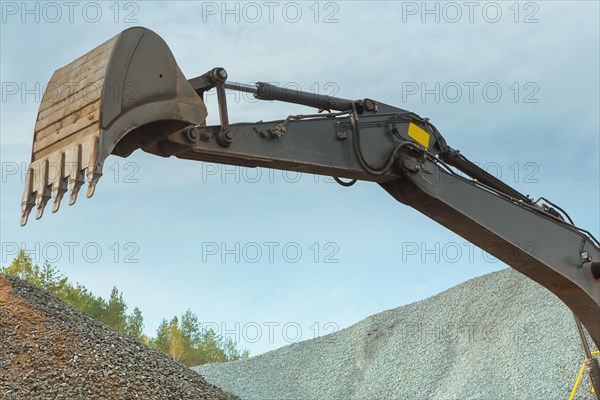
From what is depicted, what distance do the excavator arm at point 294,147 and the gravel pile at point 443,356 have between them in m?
5.85

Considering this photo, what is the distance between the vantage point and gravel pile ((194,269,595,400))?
13.2m

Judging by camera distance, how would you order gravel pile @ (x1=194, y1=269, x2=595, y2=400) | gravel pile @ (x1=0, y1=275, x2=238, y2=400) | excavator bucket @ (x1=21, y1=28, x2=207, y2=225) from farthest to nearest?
gravel pile @ (x1=194, y1=269, x2=595, y2=400) → gravel pile @ (x1=0, y1=275, x2=238, y2=400) → excavator bucket @ (x1=21, y1=28, x2=207, y2=225)

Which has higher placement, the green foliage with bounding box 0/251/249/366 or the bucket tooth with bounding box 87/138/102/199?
the green foliage with bounding box 0/251/249/366

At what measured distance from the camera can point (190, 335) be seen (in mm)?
25594

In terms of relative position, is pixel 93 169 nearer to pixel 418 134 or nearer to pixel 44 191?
pixel 44 191

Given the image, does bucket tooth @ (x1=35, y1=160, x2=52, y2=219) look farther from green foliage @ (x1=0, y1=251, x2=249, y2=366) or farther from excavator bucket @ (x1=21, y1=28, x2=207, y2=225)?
green foliage @ (x1=0, y1=251, x2=249, y2=366)

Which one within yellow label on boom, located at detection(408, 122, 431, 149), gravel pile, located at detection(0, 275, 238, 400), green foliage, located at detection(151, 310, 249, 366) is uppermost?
green foliage, located at detection(151, 310, 249, 366)

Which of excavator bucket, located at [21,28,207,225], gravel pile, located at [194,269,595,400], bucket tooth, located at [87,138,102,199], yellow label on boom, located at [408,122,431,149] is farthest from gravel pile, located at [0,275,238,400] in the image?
gravel pile, located at [194,269,595,400]

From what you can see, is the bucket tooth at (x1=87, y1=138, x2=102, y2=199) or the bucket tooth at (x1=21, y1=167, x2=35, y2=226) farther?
the bucket tooth at (x1=21, y1=167, x2=35, y2=226)

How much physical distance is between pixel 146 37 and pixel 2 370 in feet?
14.5

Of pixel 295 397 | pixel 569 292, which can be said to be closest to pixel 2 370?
pixel 569 292

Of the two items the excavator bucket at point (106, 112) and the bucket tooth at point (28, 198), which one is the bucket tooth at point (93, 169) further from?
the bucket tooth at point (28, 198)

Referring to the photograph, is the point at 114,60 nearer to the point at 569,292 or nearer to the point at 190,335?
the point at 569,292

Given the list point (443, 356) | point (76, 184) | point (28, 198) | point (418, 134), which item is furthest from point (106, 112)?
point (443, 356)
